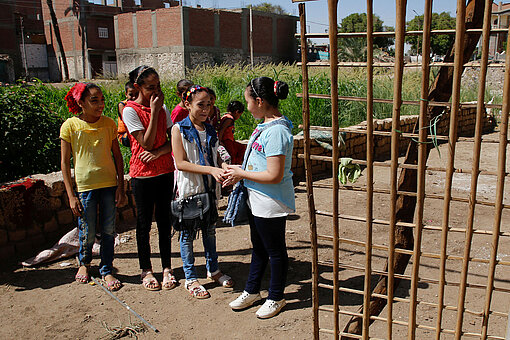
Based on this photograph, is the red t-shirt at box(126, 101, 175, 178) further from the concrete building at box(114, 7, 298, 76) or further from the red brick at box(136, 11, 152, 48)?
the red brick at box(136, 11, 152, 48)

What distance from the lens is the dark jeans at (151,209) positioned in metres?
3.69

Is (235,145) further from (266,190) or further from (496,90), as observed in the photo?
(496,90)

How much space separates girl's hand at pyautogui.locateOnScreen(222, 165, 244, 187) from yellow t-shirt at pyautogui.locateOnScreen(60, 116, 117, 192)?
1136mm

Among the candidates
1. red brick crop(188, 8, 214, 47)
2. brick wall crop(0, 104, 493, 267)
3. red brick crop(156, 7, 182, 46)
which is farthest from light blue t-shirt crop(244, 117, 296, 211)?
red brick crop(188, 8, 214, 47)

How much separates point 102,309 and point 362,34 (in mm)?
2810

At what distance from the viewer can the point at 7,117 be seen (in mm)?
4910

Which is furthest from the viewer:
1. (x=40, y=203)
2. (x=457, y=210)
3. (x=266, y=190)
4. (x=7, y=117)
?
(x=457, y=210)

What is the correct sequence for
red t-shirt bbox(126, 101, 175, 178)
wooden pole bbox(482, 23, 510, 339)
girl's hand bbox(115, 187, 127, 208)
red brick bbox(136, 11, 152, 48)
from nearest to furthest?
1. wooden pole bbox(482, 23, 510, 339)
2. red t-shirt bbox(126, 101, 175, 178)
3. girl's hand bbox(115, 187, 127, 208)
4. red brick bbox(136, 11, 152, 48)

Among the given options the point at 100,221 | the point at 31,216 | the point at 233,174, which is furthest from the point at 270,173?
the point at 31,216

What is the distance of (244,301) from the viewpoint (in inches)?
135

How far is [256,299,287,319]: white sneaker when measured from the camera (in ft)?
10.8

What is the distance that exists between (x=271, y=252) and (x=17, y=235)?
2.70 meters

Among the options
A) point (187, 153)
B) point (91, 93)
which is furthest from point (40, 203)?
point (187, 153)

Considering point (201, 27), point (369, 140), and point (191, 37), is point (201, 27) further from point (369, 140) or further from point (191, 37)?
point (369, 140)
